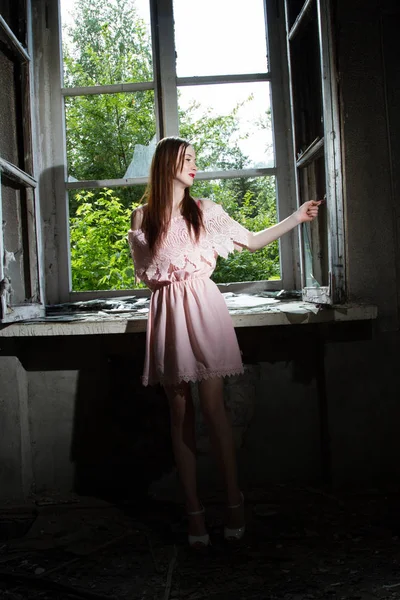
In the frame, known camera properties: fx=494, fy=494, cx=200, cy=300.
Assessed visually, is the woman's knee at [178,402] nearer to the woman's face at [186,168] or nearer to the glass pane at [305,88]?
the woman's face at [186,168]

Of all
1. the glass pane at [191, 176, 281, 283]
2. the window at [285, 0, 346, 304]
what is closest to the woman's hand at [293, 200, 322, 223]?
the window at [285, 0, 346, 304]

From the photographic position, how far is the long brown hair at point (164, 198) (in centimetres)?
215

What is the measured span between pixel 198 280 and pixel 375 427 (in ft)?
4.11

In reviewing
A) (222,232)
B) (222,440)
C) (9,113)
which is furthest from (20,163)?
(222,440)

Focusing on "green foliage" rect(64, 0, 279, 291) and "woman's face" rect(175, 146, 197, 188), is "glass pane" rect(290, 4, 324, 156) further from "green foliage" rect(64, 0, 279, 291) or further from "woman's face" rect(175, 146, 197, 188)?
"woman's face" rect(175, 146, 197, 188)

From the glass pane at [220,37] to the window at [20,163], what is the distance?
98 cm

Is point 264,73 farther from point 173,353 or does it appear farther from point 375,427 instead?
point 375,427

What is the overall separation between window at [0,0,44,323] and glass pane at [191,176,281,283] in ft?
6.05

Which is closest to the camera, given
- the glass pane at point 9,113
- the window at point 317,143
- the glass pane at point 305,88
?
the window at point 317,143

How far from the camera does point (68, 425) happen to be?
2787 mm

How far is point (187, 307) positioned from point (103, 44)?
2271mm

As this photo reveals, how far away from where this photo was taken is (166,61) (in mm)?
3139

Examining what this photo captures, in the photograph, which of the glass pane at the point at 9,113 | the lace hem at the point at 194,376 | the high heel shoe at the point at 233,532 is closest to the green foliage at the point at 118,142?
the glass pane at the point at 9,113

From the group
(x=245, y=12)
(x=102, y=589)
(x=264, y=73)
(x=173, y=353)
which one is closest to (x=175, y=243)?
(x=173, y=353)
